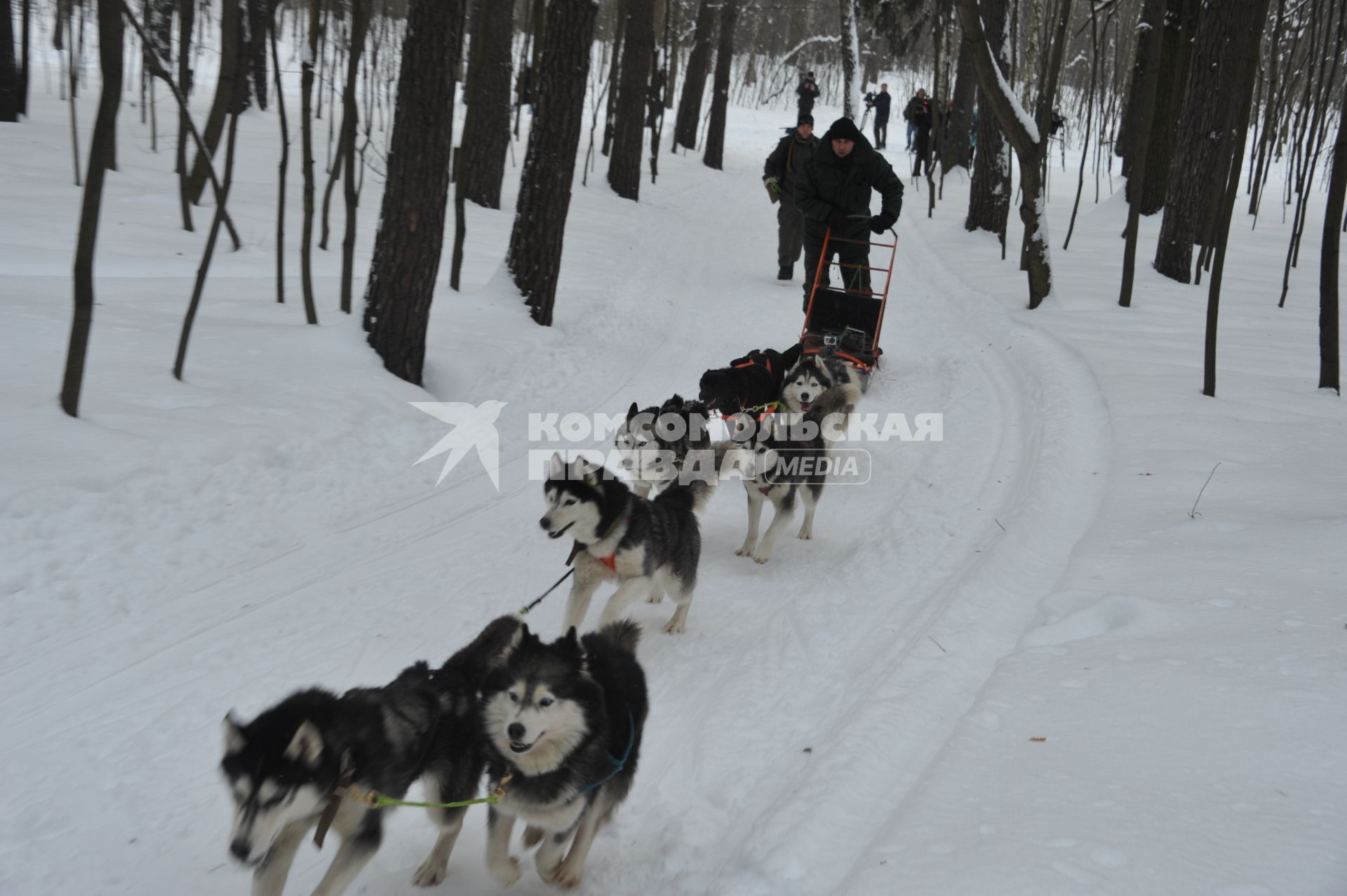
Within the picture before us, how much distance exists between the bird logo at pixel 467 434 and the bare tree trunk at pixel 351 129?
169cm

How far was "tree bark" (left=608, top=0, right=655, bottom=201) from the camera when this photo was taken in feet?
54.0

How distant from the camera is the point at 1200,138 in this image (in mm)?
12531

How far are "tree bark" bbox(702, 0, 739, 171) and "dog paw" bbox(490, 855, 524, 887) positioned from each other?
2233cm

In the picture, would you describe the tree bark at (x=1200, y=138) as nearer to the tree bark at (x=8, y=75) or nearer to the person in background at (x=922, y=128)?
the person in background at (x=922, y=128)

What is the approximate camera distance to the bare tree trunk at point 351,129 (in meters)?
7.19

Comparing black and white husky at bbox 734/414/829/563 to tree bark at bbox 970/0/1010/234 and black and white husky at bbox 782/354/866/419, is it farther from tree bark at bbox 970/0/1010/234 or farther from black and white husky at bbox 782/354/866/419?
tree bark at bbox 970/0/1010/234

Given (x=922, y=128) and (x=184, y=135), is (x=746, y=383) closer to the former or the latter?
(x=184, y=135)

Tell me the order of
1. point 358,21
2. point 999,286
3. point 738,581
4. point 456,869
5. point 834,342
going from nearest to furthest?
point 456,869 → point 738,581 → point 358,21 → point 834,342 → point 999,286

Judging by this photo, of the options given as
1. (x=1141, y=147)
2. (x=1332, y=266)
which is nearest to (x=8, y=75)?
(x=1141, y=147)

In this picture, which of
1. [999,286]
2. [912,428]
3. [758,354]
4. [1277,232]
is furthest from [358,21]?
[1277,232]

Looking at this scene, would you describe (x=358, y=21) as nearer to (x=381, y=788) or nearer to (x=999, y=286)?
(x=381, y=788)

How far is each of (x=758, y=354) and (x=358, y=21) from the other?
406 centimetres

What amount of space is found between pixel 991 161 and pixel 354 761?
15.5 meters

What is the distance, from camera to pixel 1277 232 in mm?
17125
